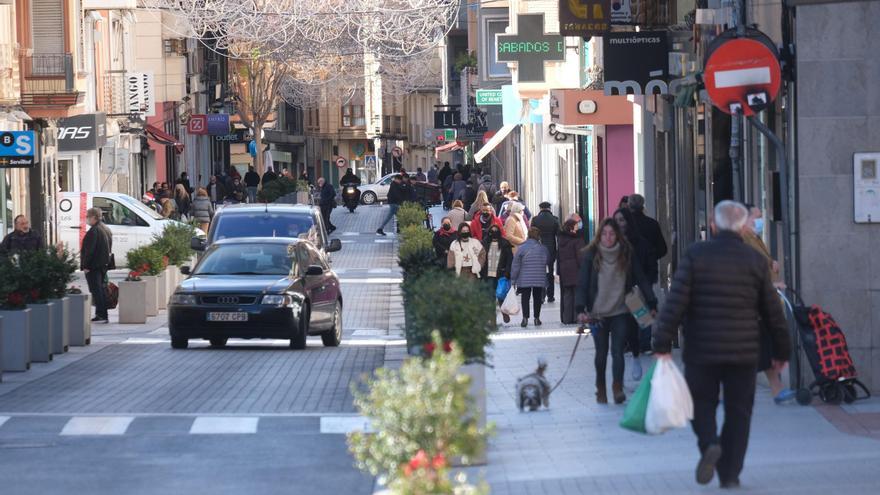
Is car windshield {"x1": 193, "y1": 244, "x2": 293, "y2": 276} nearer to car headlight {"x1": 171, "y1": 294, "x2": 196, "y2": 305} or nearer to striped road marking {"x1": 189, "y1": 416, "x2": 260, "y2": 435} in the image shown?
car headlight {"x1": 171, "y1": 294, "x2": 196, "y2": 305}

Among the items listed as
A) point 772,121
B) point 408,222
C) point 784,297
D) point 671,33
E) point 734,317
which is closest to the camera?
point 734,317

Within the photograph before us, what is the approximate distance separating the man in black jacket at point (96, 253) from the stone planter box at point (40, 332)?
5.62 meters

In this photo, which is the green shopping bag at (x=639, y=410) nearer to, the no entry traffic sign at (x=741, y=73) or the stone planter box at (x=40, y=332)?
the no entry traffic sign at (x=741, y=73)

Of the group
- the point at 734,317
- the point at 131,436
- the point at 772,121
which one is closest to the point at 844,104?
the point at 772,121

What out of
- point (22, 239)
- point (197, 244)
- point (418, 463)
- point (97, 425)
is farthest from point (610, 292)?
point (197, 244)

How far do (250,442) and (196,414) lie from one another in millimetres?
1966

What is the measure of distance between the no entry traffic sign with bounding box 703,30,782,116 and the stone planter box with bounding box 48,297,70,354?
1015 centimetres

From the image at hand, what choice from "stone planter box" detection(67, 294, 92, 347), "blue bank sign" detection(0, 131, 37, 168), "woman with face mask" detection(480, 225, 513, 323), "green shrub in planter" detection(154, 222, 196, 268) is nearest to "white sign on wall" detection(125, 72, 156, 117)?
"blue bank sign" detection(0, 131, 37, 168)

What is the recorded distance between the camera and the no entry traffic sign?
1377 centimetres

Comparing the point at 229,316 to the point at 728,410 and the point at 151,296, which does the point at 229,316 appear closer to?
the point at 151,296

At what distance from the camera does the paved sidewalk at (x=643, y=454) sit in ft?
34.8

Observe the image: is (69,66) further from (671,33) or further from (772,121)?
(772,121)

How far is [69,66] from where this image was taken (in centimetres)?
4053

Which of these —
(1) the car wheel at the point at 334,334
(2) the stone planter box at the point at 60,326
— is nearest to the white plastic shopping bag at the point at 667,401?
(2) the stone planter box at the point at 60,326
